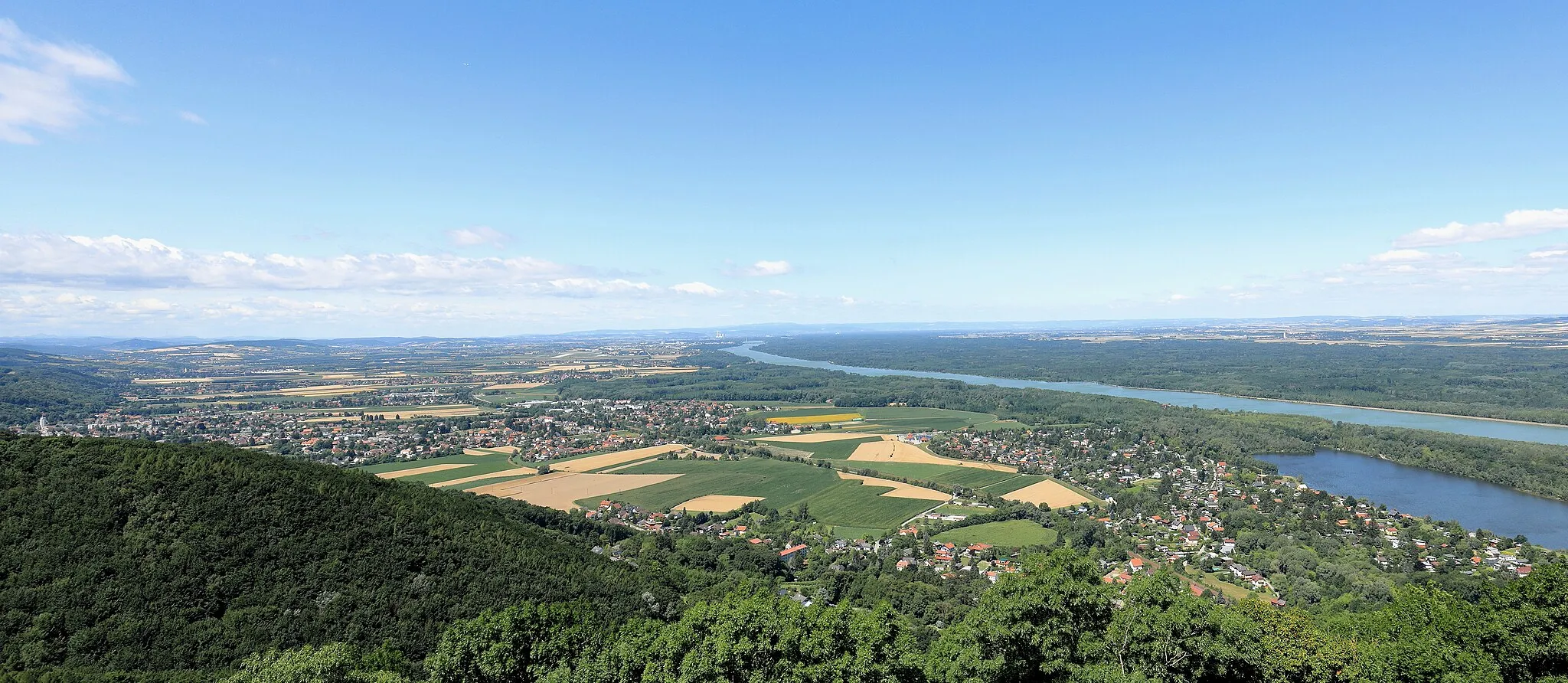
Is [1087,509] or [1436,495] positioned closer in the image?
[1087,509]

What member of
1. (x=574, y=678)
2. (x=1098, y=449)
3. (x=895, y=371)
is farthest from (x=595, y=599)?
(x=895, y=371)

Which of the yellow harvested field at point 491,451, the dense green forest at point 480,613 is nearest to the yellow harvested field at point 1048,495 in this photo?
the dense green forest at point 480,613

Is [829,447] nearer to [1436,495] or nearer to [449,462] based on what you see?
[449,462]

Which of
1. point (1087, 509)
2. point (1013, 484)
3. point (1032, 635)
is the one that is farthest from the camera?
point (1013, 484)

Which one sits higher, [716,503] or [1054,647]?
[1054,647]

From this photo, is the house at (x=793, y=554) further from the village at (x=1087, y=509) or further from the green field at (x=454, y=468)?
the green field at (x=454, y=468)

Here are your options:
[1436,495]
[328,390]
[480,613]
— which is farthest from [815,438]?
[328,390]

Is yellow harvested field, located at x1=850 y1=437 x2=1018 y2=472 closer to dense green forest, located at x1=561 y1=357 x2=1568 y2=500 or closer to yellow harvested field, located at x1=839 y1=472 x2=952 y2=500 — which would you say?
yellow harvested field, located at x1=839 y1=472 x2=952 y2=500

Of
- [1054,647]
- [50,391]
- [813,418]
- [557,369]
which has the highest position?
[1054,647]
